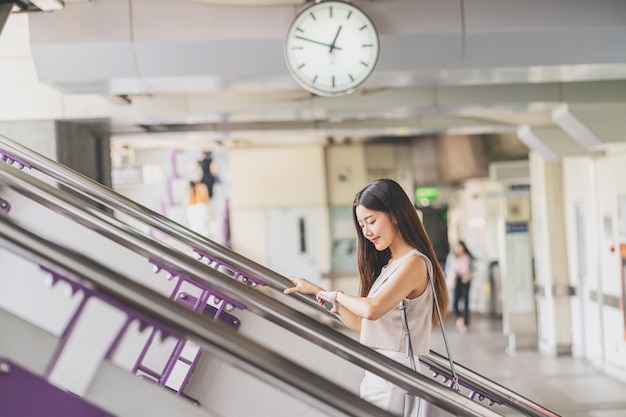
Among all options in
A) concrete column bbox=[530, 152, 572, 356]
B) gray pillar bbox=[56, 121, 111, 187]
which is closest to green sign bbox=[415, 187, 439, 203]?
concrete column bbox=[530, 152, 572, 356]

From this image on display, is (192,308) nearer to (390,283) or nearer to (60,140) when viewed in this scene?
(390,283)

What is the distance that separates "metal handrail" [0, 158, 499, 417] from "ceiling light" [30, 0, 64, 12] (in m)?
3.00

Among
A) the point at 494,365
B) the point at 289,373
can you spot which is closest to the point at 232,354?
the point at 289,373

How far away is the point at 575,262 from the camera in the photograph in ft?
34.4

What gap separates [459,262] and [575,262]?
14.2 ft

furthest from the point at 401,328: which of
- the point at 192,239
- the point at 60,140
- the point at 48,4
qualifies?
the point at 60,140

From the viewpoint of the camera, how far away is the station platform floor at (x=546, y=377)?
24.8 feet

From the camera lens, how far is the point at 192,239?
352 cm

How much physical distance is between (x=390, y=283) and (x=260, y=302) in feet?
1.55

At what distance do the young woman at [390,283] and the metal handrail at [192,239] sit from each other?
0.49m

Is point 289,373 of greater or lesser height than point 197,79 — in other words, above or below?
below

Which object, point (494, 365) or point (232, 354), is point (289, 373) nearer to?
point (232, 354)

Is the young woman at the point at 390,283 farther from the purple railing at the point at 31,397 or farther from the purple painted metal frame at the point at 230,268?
the purple railing at the point at 31,397

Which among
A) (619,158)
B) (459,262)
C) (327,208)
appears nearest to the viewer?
(619,158)
